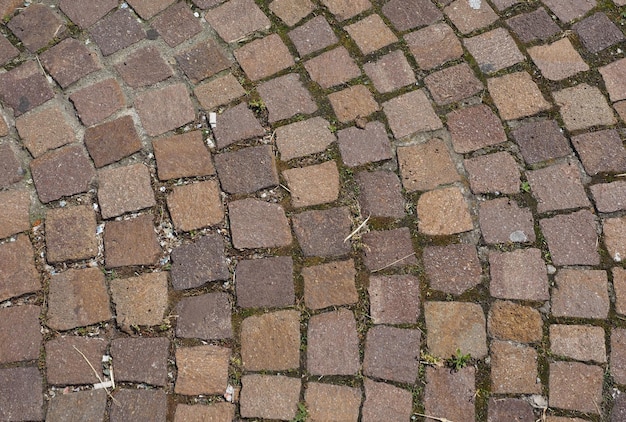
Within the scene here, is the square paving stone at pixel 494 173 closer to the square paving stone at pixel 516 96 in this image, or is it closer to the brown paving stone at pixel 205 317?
the square paving stone at pixel 516 96

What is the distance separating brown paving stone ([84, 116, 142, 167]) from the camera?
3.42 metres

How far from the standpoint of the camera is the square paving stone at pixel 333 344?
9.89ft

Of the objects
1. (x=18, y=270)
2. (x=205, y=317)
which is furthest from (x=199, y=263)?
(x=18, y=270)

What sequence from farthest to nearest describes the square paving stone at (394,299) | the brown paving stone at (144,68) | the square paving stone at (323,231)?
the brown paving stone at (144,68) → the square paving stone at (323,231) → the square paving stone at (394,299)

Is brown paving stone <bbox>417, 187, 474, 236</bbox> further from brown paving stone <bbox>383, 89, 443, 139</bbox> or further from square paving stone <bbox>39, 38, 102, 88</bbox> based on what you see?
square paving stone <bbox>39, 38, 102, 88</bbox>

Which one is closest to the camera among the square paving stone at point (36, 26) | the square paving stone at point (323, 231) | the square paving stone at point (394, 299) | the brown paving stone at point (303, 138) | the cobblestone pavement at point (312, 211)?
the cobblestone pavement at point (312, 211)

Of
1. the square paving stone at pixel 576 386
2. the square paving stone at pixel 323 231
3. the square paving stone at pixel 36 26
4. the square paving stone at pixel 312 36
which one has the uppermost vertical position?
the square paving stone at pixel 36 26

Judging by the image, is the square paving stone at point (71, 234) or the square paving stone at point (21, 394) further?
the square paving stone at point (71, 234)

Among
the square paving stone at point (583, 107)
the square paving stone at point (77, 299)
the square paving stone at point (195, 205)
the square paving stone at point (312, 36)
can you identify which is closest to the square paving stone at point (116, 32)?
the square paving stone at point (312, 36)

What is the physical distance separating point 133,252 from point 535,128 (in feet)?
7.45

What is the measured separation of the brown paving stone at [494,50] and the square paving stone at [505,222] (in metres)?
0.88

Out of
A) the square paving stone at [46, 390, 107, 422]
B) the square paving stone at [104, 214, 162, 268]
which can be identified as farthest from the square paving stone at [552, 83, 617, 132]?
the square paving stone at [46, 390, 107, 422]

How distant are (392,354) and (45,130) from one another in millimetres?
2176

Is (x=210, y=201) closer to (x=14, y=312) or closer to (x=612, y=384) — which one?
(x=14, y=312)
